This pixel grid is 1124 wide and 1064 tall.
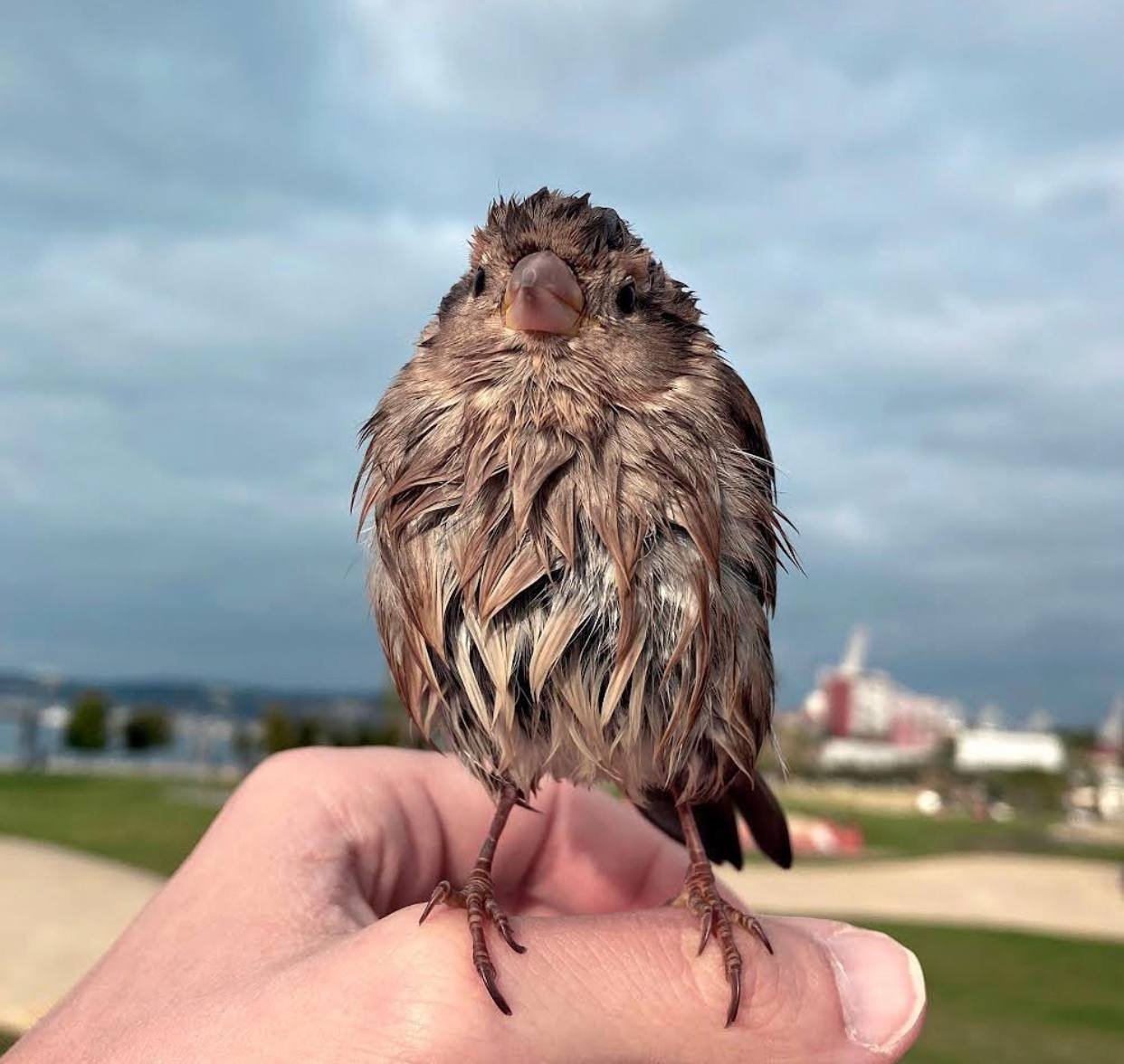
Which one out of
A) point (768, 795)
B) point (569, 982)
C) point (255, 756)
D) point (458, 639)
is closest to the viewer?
point (569, 982)

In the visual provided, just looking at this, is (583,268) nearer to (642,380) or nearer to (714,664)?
(642,380)

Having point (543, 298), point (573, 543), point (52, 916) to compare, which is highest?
point (543, 298)

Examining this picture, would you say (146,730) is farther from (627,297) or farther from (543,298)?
(543,298)

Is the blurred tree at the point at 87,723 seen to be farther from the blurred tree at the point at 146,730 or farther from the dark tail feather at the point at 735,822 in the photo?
the dark tail feather at the point at 735,822

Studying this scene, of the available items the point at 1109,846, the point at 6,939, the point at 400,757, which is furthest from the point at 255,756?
the point at 400,757

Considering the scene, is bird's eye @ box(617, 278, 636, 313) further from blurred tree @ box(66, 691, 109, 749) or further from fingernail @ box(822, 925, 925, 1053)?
blurred tree @ box(66, 691, 109, 749)

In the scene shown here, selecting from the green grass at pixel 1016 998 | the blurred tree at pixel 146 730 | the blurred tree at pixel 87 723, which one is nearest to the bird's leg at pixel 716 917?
the green grass at pixel 1016 998

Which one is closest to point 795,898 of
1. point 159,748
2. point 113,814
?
point 113,814
